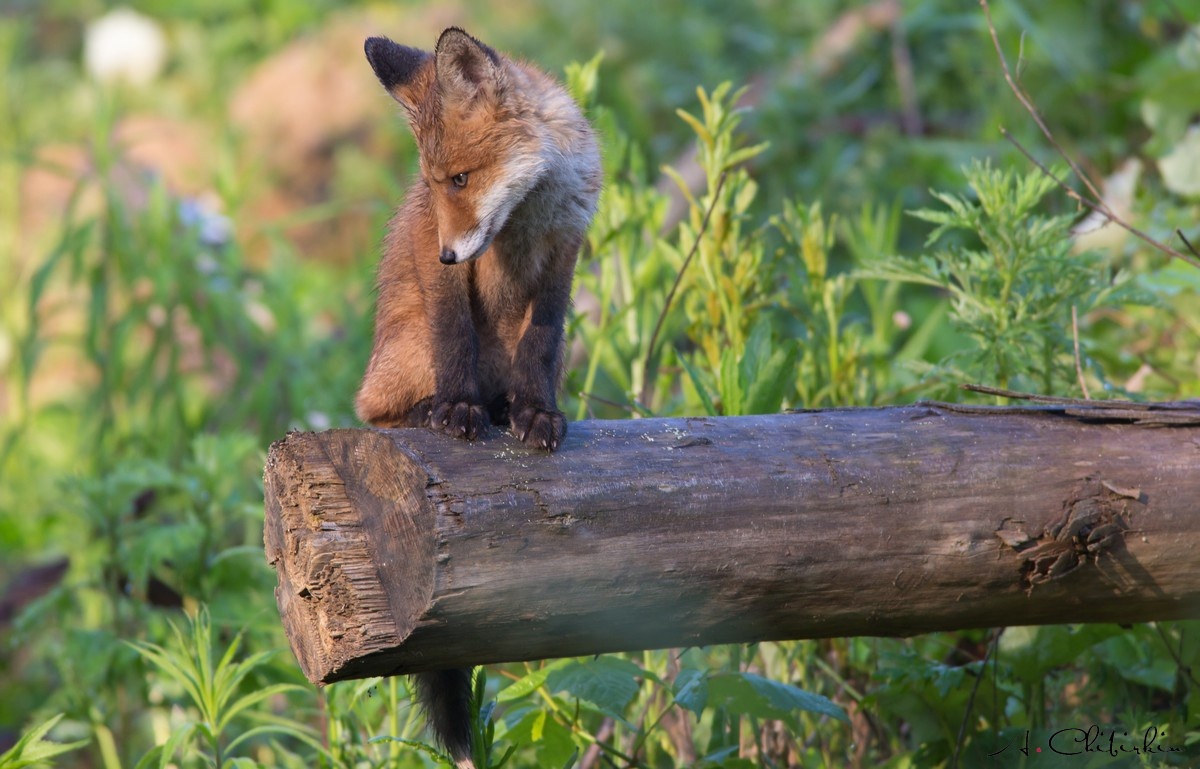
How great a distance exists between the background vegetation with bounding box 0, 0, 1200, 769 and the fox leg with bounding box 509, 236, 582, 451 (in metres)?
0.39

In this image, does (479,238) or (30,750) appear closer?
(30,750)

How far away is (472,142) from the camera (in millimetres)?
2904

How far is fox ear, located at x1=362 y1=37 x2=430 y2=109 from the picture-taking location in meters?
3.08

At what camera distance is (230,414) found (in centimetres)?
576

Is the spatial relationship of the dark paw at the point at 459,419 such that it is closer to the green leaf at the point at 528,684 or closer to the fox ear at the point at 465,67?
the green leaf at the point at 528,684

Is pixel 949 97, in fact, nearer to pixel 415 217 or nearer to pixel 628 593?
pixel 415 217

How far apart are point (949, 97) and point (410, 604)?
6.68 metres

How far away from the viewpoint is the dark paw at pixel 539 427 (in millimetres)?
2359

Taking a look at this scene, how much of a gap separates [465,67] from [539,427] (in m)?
1.02

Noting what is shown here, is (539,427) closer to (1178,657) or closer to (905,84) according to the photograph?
(1178,657)

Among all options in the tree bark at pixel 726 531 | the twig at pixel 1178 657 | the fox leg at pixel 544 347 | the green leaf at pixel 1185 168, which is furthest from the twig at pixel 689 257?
the green leaf at pixel 1185 168

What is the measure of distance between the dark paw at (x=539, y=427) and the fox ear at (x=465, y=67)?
0.85 m

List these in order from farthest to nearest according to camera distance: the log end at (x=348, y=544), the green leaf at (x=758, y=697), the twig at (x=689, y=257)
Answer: the twig at (x=689, y=257) → the green leaf at (x=758, y=697) → the log end at (x=348, y=544)

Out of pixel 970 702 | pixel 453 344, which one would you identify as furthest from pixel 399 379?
pixel 970 702
